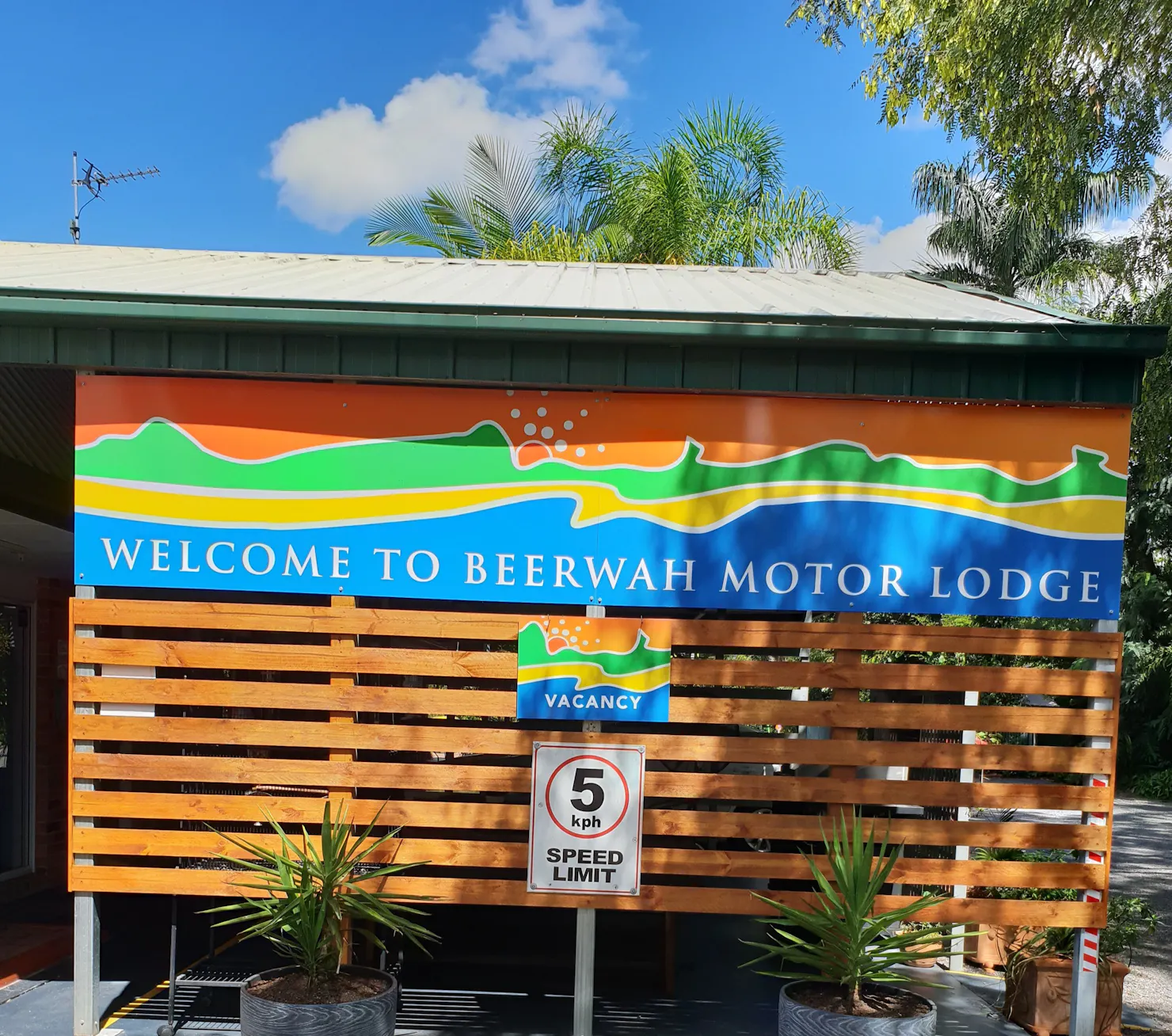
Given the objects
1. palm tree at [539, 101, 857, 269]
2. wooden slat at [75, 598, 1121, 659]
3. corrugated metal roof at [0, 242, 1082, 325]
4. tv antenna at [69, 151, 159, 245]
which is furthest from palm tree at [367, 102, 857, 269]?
wooden slat at [75, 598, 1121, 659]

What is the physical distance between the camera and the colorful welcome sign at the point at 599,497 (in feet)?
16.1

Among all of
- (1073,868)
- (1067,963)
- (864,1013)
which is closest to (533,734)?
(864,1013)

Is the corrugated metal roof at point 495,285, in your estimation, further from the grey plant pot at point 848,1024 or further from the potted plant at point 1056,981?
the potted plant at point 1056,981

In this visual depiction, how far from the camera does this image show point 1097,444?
4988mm

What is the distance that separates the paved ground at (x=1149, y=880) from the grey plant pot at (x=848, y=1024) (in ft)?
8.30

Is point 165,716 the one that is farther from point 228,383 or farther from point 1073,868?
point 1073,868

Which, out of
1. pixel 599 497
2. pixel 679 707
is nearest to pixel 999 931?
pixel 679 707

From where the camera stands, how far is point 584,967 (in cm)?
491

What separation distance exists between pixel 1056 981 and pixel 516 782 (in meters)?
3.17

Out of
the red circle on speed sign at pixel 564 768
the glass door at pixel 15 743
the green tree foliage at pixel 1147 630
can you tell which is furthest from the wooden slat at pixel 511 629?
the green tree foliage at pixel 1147 630

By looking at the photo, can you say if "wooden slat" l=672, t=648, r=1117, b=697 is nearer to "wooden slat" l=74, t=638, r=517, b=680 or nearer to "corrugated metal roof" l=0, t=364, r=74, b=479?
"wooden slat" l=74, t=638, r=517, b=680

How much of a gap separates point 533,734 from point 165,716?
78.7 inches

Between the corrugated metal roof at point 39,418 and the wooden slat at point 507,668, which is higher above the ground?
the corrugated metal roof at point 39,418

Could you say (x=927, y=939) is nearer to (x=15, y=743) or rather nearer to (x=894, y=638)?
(x=894, y=638)
